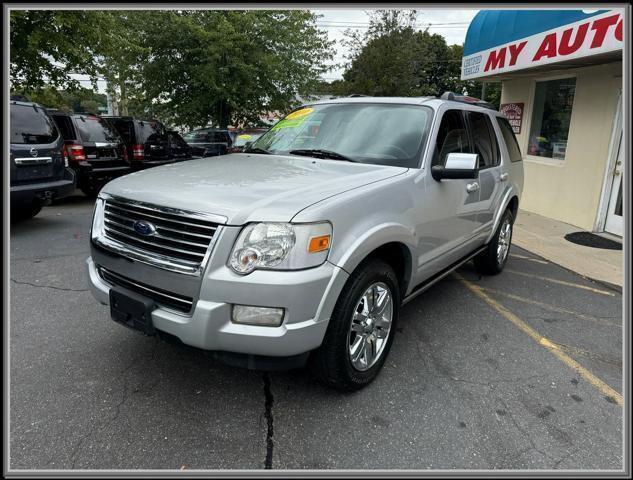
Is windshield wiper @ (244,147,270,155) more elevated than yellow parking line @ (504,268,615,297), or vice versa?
windshield wiper @ (244,147,270,155)

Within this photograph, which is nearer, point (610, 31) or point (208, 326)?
point (208, 326)

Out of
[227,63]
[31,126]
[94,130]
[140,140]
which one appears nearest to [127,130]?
[140,140]

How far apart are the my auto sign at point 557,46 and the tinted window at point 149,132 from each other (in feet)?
25.3

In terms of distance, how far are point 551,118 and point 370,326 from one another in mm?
8420

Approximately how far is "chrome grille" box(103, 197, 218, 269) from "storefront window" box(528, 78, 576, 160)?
8700 millimetres

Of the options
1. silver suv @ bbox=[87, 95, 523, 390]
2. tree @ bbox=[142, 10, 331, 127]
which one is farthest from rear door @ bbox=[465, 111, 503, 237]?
tree @ bbox=[142, 10, 331, 127]

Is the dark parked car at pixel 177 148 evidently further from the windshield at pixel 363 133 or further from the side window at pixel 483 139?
the side window at pixel 483 139

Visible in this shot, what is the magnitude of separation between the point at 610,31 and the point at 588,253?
3.16m

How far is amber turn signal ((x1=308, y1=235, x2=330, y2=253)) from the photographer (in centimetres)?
241

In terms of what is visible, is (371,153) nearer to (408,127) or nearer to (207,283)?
(408,127)

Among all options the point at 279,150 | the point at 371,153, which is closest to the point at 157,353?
the point at 279,150

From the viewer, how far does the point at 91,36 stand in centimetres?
1132

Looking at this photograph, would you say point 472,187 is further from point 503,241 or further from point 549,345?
point 503,241

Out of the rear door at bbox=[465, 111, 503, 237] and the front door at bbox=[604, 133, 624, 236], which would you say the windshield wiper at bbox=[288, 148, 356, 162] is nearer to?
the rear door at bbox=[465, 111, 503, 237]
